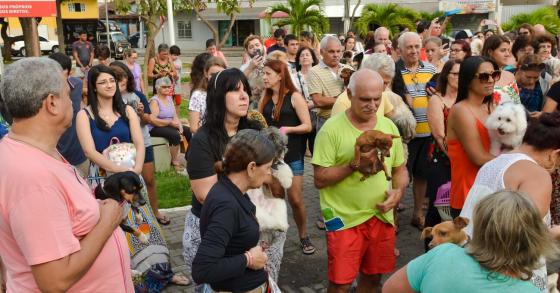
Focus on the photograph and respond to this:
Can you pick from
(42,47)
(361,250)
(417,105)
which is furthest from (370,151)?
(42,47)

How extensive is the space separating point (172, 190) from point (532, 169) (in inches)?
226

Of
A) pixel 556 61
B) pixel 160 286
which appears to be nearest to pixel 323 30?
pixel 556 61

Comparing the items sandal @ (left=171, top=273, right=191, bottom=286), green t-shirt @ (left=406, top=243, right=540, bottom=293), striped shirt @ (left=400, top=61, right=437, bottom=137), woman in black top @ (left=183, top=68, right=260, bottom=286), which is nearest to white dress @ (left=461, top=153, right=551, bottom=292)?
green t-shirt @ (left=406, top=243, right=540, bottom=293)

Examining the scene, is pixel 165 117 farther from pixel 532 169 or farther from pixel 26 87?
pixel 532 169

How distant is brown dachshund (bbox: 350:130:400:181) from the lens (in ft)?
11.0

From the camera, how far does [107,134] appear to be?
15.0 ft

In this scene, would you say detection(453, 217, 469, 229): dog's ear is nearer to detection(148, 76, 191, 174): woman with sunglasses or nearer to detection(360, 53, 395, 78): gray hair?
detection(360, 53, 395, 78): gray hair

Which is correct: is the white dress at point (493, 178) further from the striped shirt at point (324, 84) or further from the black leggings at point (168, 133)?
the black leggings at point (168, 133)

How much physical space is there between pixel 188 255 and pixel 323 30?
2018 cm

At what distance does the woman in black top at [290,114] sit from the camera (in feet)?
16.8

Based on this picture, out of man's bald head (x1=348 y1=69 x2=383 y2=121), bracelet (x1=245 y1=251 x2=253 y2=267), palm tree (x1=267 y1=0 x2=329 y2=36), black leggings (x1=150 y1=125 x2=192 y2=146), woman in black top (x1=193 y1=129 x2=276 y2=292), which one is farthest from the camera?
palm tree (x1=267 y1=0 x2=329 y2=36)

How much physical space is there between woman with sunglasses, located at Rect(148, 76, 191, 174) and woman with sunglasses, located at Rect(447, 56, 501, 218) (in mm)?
4888

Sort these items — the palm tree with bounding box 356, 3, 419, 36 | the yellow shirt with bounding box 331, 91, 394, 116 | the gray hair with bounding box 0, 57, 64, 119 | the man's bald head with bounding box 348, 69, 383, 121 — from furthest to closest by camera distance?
the palm tree with bounding box 356, 3, 419, 36 → the yellow shirt with bounding box 331, 91, 394, 116 → the man's bald head with bounding box 348, 69, 383, 121 → the gray hair with bounding box 0, 57, 64, 119

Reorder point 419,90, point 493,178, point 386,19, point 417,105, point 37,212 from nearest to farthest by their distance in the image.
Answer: point 37,212
point 493,178
point 417,105
point 419,90
point 386,19
